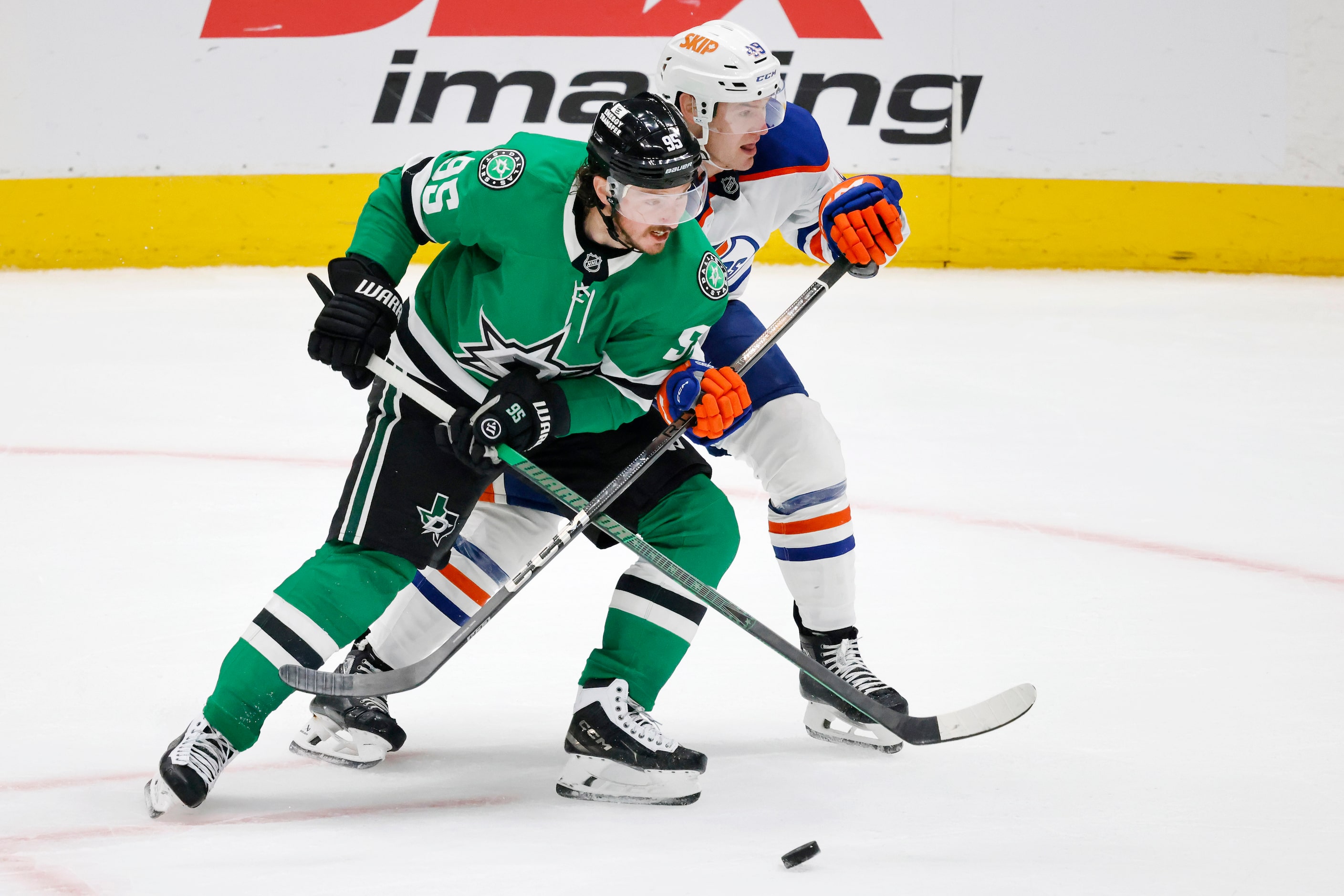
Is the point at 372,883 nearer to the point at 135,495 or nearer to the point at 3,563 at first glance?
the point at 3,563

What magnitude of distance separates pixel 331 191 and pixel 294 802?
4549 mm

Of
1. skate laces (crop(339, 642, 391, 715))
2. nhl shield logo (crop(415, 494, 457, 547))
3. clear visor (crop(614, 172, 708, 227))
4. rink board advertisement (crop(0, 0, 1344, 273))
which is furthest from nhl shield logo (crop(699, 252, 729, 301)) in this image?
rink board advertisement (crop(0, 0, 1344, 273))

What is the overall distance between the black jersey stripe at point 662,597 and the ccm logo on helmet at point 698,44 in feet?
2.81

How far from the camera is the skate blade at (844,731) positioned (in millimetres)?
2352

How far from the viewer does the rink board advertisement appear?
6.05 metres

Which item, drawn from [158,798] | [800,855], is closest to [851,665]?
[800,855]

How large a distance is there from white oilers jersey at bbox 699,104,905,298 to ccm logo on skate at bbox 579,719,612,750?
84 centimetres

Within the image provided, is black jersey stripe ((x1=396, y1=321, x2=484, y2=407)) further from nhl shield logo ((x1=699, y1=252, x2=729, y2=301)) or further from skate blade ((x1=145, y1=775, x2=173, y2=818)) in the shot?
skate blade ((x1=145, y1=775, x2=173, y2=818))

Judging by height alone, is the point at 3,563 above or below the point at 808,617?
below

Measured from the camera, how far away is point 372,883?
180cm

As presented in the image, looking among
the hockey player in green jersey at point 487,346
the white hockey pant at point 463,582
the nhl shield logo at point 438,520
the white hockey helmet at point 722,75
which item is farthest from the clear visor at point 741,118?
the nhl shield logo at point 438,520

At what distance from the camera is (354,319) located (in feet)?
6.66

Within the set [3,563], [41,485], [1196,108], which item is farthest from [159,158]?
[1196,108]

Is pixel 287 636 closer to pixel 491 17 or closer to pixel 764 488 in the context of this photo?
pixel 764 488
